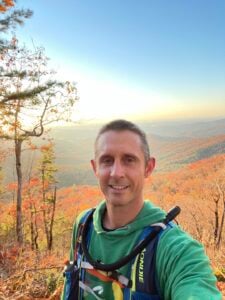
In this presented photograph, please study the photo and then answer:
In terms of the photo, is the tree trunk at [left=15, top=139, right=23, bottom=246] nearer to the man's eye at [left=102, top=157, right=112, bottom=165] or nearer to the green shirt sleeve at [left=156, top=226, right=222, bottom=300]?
the man's eye at [left=102, top=157, right=112, bottom=165]

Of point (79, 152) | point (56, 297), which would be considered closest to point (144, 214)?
point (56, 297)

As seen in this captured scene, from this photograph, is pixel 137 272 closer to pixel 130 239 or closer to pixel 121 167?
pixel 130 239

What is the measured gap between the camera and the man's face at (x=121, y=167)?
5.45ft

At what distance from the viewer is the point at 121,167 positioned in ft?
5.44

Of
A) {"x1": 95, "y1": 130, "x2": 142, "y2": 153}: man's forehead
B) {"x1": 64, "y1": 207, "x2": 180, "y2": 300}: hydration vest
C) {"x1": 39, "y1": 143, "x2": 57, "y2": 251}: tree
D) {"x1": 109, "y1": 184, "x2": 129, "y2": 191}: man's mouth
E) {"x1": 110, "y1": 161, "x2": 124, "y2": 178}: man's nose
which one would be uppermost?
{"x1": 95, "y1": 130, "x2": 142, "y2": 153}: man's forehead

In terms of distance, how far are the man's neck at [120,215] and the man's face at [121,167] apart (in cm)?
2

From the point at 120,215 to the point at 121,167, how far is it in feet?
0.81

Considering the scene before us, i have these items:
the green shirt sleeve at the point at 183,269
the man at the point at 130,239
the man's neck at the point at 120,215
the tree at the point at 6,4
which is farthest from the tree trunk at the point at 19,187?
the green shirt sleeve at the point at 183,269

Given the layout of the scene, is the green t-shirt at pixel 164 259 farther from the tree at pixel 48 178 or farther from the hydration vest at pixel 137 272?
the tree at pixel 48 178

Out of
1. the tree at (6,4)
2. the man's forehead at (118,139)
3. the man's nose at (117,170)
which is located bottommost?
the man's nose at (117,170)

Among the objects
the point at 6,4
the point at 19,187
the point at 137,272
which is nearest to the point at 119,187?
the point at 137,272

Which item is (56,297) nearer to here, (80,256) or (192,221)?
(80,256)

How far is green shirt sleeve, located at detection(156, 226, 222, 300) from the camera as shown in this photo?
3.79 ft

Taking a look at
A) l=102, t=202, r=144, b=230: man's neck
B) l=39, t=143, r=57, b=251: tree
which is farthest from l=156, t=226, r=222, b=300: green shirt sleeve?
l=39, t=143, r=57, b=251: tree
